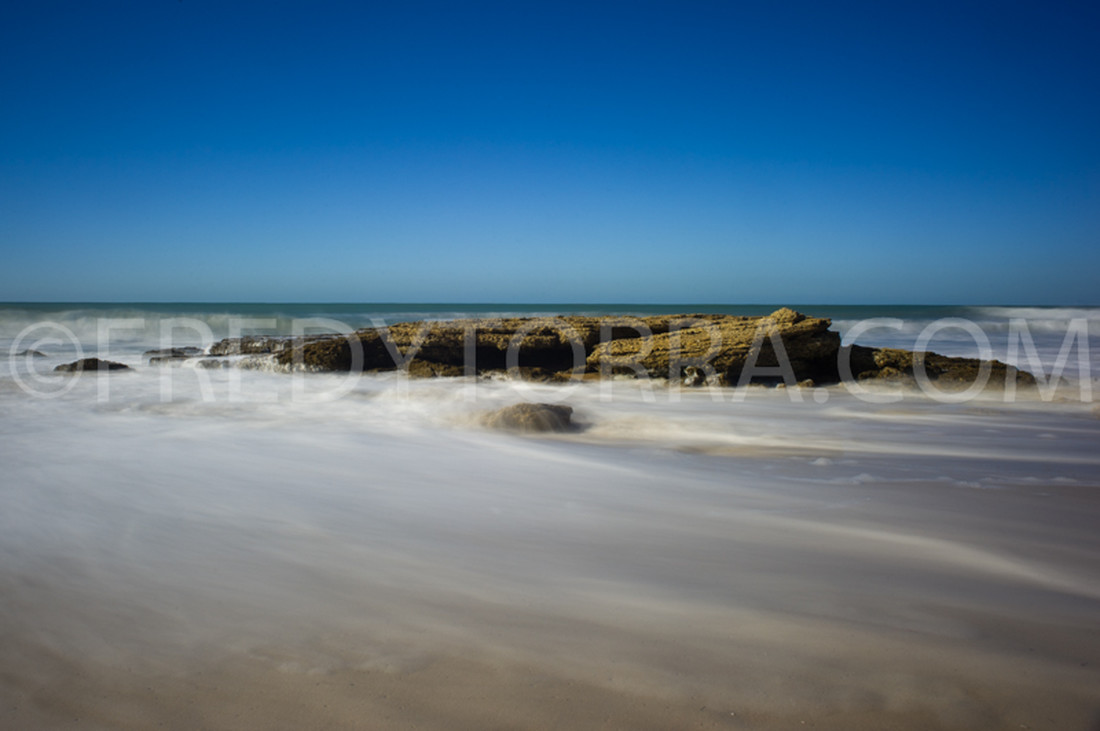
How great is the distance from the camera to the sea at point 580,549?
1585 mm

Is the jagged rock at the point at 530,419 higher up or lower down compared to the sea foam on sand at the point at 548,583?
higher up

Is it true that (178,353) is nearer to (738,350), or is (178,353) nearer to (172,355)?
Answer: (172,355)

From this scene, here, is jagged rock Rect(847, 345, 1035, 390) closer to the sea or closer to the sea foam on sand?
the sea

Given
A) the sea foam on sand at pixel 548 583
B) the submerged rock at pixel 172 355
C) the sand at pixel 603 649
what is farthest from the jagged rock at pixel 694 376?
the submerged rock at pixel 172 355

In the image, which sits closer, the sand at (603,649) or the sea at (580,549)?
the sand at (603,649)

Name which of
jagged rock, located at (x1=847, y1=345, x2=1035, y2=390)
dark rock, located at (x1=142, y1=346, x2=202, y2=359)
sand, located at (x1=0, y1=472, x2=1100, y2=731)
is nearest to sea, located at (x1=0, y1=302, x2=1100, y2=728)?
sand, located at (x1=0, y1=472, x2=1100, y2=731)

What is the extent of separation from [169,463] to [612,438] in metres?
2.73

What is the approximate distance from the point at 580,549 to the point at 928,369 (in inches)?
231

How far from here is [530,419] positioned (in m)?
4.48

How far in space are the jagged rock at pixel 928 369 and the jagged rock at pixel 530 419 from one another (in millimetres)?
3826

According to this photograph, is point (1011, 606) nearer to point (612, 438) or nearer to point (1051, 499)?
point (1051, 499)

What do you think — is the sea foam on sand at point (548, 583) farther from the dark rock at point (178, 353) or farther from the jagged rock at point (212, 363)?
the dark rock at point (178, 353)

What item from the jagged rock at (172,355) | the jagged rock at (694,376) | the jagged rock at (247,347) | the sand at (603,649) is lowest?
the sand at (603,649)

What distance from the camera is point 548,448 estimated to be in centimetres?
402
